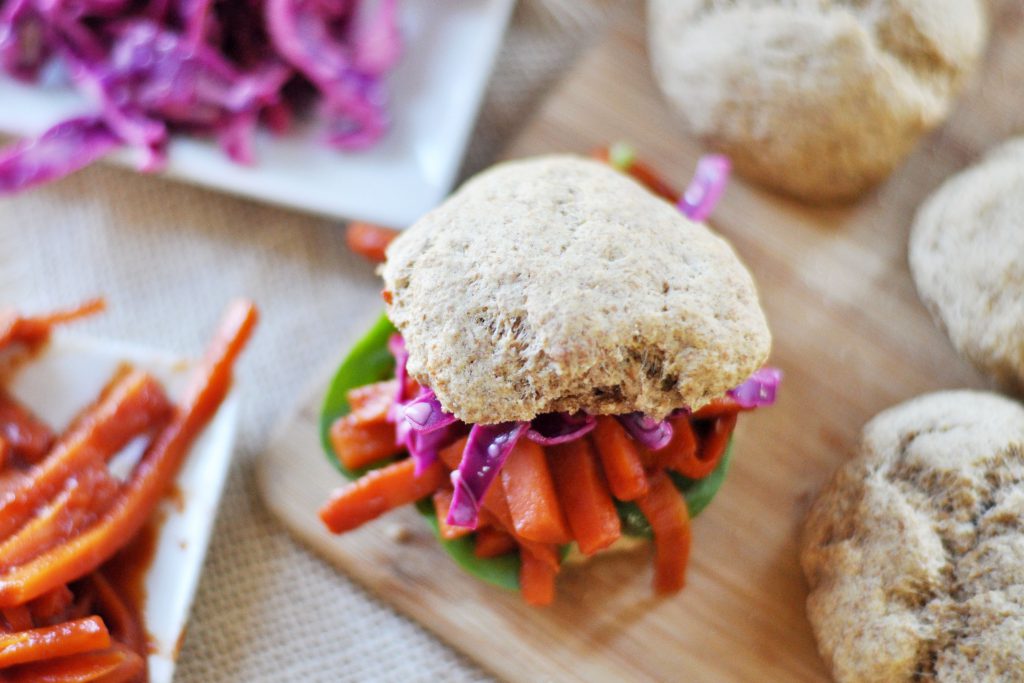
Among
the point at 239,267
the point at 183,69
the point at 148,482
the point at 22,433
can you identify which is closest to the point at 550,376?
the point at 148,482

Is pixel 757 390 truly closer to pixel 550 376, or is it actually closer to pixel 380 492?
pixel 550 376

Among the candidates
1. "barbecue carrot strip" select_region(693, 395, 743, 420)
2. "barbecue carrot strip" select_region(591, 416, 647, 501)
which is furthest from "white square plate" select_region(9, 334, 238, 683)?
"barbecue carrot strip" select_region(693, 395, 743, 420)

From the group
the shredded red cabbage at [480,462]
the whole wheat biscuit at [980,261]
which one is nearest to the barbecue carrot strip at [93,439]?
the shredded red cabbage at [480,462]

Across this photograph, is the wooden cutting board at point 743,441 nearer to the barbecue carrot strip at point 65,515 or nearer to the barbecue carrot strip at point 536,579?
the barbecue carrot strip at point 536,579

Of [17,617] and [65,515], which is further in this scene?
[65,515]

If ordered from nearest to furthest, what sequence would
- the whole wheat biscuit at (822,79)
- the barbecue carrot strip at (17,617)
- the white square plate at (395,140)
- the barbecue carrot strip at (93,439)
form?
the barbecue carrot strip at (17,617)
the barbecue carrot strip at (93,439)
the whole wheat biscuit at (822,79)
the white square plate at (395,140)
